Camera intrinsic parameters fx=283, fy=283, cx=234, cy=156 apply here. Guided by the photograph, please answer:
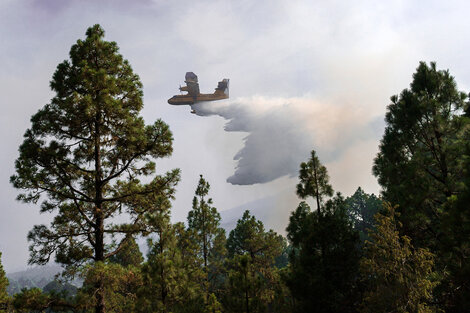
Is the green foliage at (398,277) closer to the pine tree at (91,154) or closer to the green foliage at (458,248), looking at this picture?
the green foliage at (458,248)

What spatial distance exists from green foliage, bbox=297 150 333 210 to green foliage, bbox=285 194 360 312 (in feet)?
2.05

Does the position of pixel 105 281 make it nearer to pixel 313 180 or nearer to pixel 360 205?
pixel 313 180

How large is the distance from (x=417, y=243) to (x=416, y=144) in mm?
4435

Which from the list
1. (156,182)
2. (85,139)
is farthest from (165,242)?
(85,139)

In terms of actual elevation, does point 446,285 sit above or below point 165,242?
below

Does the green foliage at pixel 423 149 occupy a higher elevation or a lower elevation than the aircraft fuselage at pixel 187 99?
lower

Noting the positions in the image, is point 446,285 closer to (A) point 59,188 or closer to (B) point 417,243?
(B) point 417,243

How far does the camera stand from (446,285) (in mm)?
9297

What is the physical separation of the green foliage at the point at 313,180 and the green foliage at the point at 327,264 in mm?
624

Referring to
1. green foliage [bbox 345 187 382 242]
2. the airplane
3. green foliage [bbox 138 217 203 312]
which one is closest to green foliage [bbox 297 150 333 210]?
green foliage [bbox 138 217 203 312]

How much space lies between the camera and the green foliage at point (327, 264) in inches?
453

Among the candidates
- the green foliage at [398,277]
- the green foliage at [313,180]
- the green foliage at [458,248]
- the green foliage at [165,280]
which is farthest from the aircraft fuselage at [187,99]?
the green foliage at [458,248]

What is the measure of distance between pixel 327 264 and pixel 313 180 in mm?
3833

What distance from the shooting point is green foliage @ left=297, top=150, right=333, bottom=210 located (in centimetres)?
1345
